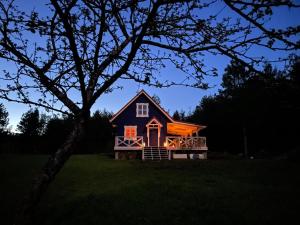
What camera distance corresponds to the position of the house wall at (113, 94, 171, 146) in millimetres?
29969

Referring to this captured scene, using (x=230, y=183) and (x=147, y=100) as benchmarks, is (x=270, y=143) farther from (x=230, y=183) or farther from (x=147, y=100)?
(x=230, y=183)

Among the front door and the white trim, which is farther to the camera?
the front door

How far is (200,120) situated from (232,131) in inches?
307

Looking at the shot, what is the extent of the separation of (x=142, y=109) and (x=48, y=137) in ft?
106

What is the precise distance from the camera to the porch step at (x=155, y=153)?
27.2m

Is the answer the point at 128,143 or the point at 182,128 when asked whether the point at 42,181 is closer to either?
the point at 128,143

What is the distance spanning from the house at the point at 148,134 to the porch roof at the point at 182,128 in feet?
0.97

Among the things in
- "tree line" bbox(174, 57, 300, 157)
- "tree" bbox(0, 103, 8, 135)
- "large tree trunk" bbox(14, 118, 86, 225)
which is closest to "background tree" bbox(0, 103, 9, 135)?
"tree" bbox(0, 103, 8, 135)

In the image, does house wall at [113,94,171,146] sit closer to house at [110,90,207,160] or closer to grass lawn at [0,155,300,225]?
house at [110,90,207,160]

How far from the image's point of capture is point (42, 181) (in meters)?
4.86

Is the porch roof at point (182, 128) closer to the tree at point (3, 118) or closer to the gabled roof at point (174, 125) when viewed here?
the gabled roof at point (174, 125)

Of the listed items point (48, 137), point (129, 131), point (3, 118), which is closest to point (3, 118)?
point (3, 118)

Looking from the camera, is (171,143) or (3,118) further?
(3,118)

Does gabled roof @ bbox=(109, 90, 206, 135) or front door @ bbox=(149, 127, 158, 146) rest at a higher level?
gabled roof @ bbox=(109, 90, 206, 135)
